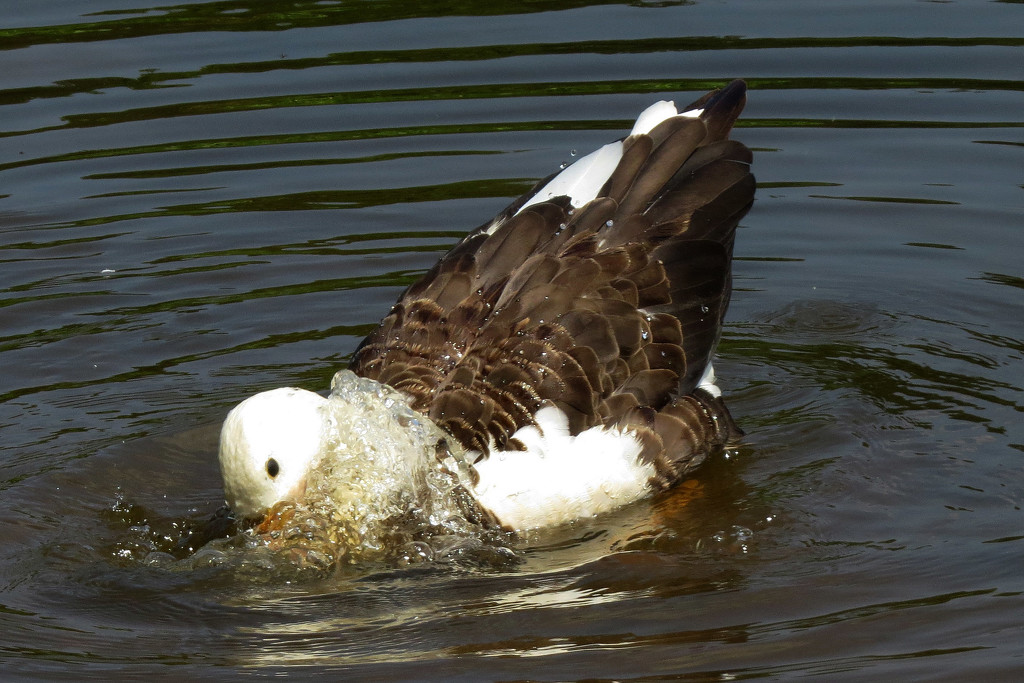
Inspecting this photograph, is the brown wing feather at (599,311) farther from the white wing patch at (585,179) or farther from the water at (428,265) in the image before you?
the water at (428,265)

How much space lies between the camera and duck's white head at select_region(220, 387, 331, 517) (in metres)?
6.05

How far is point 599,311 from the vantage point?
6922mm

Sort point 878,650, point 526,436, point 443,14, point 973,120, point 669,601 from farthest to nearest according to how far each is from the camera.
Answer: point 443,14 → point 973,120 → point 526,436 → point 669,601 → point 878,650

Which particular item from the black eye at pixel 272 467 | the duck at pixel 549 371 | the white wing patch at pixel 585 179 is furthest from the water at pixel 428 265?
the white wing patch at pixel 585 179

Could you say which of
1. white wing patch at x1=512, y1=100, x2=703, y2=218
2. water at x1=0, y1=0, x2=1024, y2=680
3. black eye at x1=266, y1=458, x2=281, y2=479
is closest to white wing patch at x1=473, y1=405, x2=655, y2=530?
water at x1=0, y1=0, x2=1024, y2=680

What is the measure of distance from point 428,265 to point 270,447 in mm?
3712

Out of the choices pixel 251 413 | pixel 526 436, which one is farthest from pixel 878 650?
pixel 251 413

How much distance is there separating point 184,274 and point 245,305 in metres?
0.64

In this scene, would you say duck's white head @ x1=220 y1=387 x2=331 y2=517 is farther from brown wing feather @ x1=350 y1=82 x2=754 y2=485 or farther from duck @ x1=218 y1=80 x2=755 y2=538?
brown wing feather @ x1=350 y1=82 x2=754 y2=485

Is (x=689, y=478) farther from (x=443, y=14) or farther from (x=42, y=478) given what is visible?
(x=443, y=14)

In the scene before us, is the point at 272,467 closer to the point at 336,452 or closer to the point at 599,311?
the point at 336,452

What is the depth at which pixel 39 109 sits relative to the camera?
11945mm

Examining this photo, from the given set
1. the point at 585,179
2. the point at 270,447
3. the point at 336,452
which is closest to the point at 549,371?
the point at 336,452

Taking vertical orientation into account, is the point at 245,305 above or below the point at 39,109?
below
